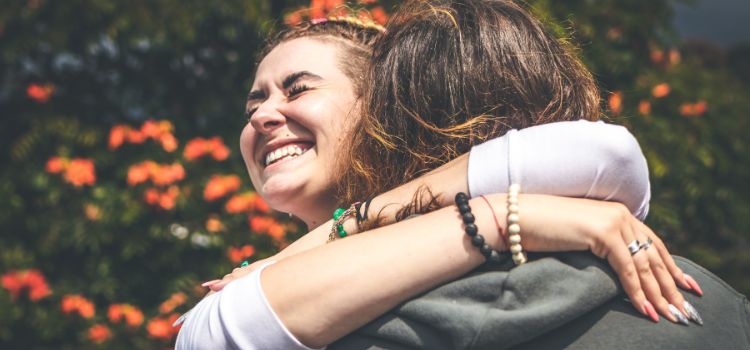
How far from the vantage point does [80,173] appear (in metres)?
4.36

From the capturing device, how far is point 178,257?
430cm

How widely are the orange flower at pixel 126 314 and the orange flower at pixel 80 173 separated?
83cm

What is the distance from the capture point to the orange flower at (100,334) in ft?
13.7

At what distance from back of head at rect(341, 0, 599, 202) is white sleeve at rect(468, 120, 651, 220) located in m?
0.21

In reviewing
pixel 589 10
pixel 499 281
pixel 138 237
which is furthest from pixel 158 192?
pixel 499 281

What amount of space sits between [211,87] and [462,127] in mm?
3650

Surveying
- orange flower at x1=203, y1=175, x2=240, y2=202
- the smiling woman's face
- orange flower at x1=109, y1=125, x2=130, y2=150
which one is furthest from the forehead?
orange flower at x1=109, y1=125, x2=130, y2=150

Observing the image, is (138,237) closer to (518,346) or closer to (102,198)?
(102,198)

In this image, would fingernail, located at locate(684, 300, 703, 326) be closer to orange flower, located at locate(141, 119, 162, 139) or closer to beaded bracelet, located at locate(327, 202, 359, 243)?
beaded bracelet, located at locate(327, 202, 359, 243)

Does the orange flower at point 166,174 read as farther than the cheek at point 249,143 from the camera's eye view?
Yes

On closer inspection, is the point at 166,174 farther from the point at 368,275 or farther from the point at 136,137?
the point at 368,275

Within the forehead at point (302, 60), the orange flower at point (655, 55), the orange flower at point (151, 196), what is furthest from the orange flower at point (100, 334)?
the orange flower at point (655, 55)

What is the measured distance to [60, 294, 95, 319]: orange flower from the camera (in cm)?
427

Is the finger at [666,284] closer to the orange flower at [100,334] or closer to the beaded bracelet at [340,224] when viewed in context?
the beaded bracelet at [340,224]
